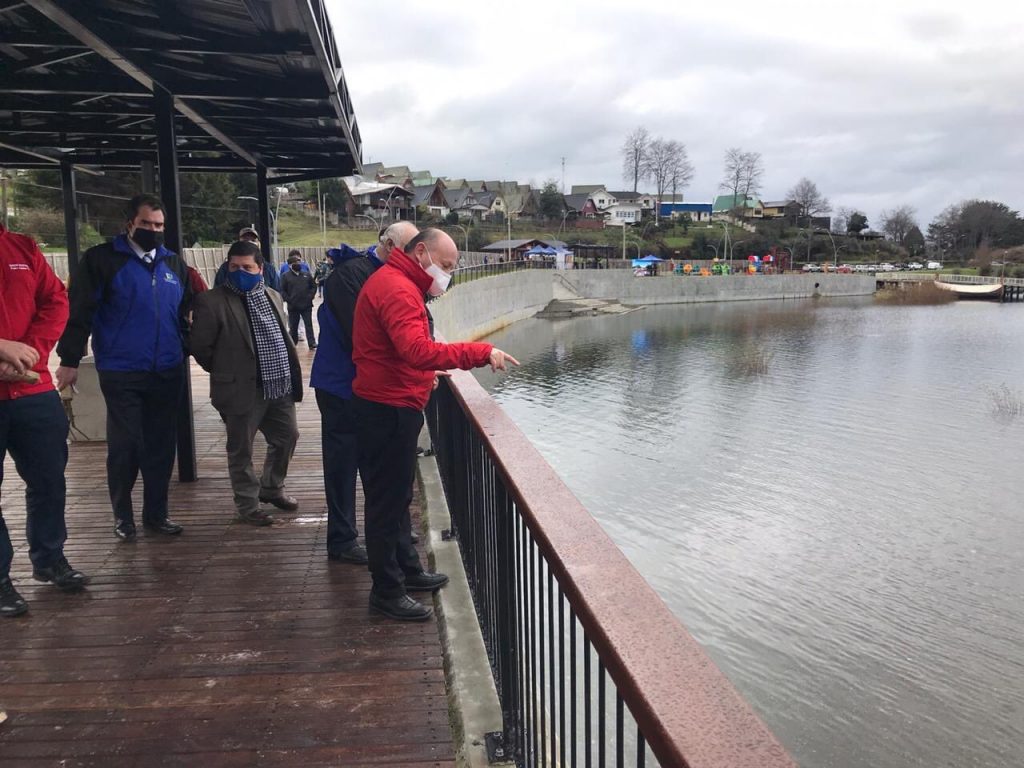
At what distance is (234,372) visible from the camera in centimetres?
447

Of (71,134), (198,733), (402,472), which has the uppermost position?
(71,134)

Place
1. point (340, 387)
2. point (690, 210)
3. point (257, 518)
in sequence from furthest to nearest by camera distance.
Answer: point (690, 210), point (257, 518), point (340, 387)

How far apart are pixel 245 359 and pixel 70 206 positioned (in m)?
5.76

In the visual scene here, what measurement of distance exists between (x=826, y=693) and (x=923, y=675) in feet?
4.30

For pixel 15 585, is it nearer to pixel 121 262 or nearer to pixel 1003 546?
pixel 121 262

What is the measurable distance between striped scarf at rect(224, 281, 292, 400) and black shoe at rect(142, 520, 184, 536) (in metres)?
0.91

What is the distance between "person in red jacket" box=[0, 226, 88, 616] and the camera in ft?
10.7

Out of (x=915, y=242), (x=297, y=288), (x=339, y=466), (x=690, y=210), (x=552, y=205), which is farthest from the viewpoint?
(x=690, y=210)

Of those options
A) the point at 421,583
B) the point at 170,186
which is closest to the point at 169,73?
the point at 170,186

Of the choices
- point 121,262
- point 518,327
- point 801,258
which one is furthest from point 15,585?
point 801,258

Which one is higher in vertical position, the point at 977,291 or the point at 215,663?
the point at 977,291

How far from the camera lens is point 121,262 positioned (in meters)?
4.11

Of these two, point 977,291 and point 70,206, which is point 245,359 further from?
point 977,291

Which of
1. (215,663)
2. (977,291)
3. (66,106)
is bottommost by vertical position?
(215,663)
